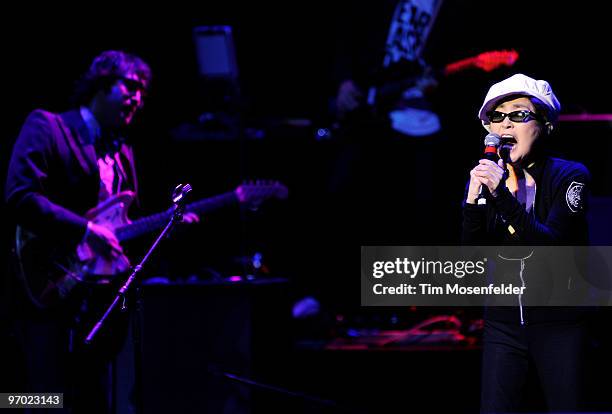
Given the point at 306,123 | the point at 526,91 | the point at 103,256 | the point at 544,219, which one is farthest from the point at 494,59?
the point at 103,256

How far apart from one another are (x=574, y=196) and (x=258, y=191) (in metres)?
2.38

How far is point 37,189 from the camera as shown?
158 inches

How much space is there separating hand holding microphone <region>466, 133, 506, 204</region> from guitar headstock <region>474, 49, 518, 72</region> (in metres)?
2.99

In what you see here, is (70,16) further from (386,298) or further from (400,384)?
(400,384)

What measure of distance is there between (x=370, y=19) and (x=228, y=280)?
120 inches

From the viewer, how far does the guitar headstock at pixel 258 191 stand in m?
4.93

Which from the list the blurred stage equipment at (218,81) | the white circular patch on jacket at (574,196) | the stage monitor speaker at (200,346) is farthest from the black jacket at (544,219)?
the blurred stage equipment at (218,81)

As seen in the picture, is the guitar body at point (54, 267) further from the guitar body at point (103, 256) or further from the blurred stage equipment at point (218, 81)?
the blurred stage equipment at point (218, 81)

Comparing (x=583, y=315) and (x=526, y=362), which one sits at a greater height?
(x=583, y=315)

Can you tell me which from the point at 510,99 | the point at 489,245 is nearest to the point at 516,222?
the point at 489,245

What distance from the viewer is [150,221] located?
436cm

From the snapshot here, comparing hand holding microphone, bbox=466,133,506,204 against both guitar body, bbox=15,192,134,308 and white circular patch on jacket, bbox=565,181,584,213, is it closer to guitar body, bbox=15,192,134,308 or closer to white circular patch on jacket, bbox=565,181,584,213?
white circular patch on jacket, bbox=565,181,584,213

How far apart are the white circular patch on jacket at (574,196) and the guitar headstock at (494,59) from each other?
9.54ft

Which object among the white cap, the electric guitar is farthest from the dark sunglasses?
the electric guitar
